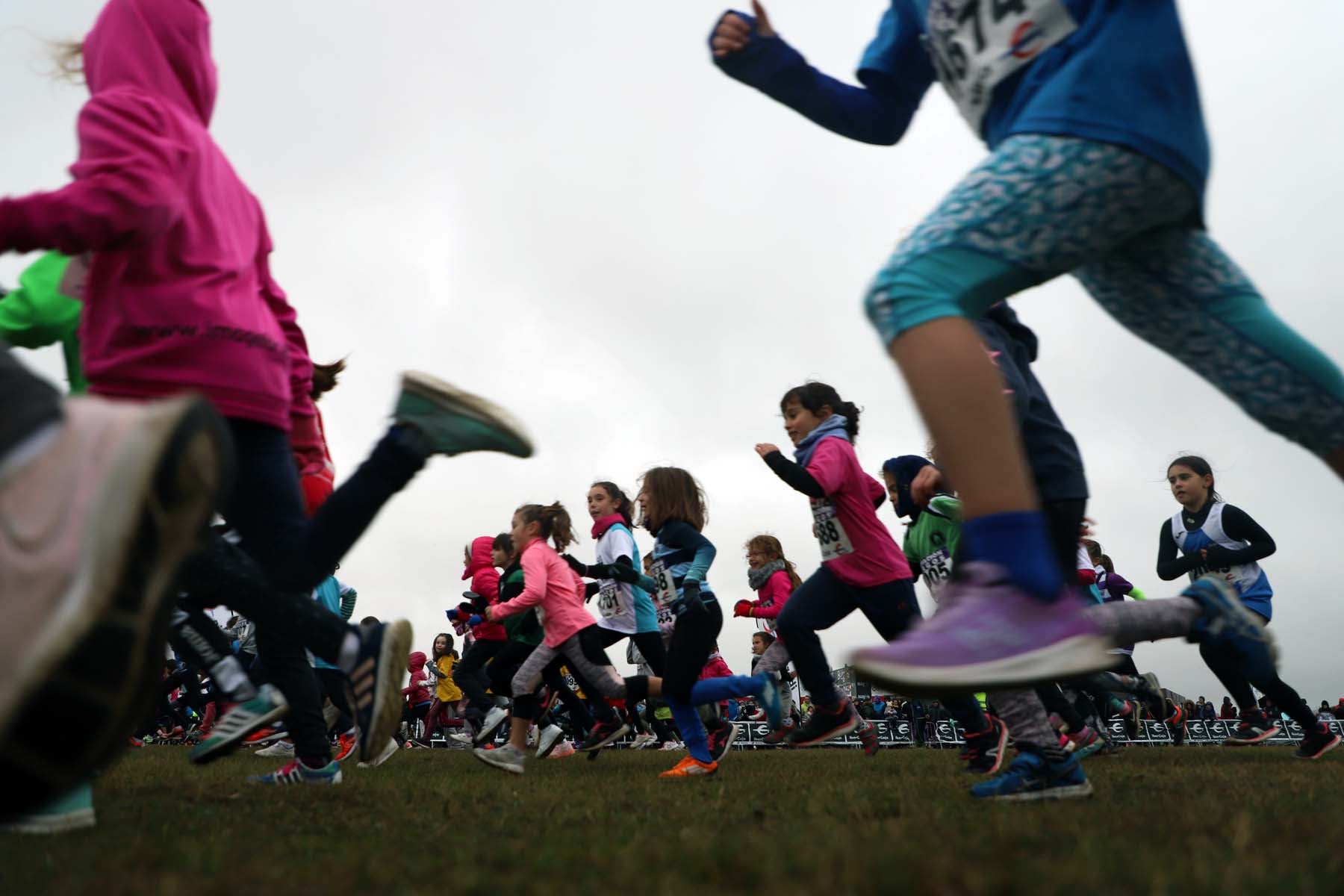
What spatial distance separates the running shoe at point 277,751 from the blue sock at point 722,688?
4.76 metres

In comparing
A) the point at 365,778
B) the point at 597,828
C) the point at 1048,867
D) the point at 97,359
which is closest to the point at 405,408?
the point at 97,359

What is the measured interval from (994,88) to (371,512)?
184 cm

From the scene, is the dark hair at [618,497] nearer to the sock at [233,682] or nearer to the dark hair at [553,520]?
the dark hair at [553,520]

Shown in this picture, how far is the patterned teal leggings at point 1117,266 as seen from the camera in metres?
1.91

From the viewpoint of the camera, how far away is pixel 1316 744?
6.25m

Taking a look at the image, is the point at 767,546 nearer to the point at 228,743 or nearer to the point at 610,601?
the point at 610,601

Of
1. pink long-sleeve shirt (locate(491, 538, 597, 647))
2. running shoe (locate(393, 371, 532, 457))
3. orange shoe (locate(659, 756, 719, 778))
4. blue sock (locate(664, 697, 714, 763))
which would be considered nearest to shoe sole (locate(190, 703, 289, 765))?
running shoe (locate(393, 371, 532, 457))

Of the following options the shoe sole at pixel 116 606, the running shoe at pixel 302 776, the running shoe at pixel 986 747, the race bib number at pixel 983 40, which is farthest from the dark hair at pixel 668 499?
the shoe sole at pixel 116 606

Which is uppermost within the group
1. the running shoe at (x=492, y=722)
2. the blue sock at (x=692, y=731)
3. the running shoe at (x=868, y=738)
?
the running shoe at (x=492, y=722)

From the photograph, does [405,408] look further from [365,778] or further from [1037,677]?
[365,778]

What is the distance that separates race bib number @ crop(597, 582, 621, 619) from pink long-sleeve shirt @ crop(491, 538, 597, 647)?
0.74 m

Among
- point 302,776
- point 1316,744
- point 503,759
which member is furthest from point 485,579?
point 1316,744

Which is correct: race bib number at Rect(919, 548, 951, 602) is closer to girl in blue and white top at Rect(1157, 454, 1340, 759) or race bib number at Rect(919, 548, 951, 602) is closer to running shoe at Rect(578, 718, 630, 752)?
girl in blue and white top at Rect(1157, 454, 1340, 759)

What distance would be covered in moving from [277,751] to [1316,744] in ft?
27.5
